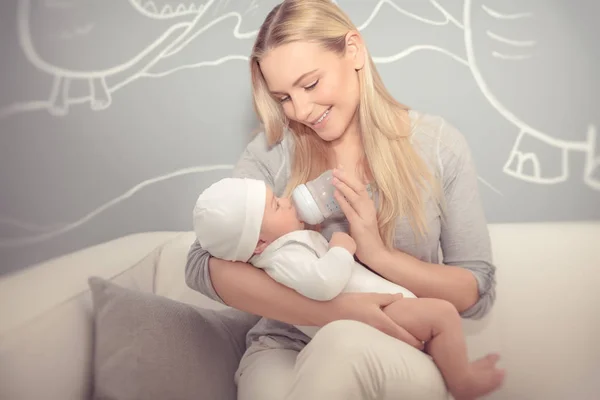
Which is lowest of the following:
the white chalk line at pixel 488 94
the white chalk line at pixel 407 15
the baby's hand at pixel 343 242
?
the baby's hand at pixel 343 242

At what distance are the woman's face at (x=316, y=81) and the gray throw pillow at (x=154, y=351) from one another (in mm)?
472

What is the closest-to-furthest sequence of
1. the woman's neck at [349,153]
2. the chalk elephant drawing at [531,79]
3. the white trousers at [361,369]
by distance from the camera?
the white trousers at [361,369], the woman's neck at [349,153], the chalk elephant drawing at [531,79]

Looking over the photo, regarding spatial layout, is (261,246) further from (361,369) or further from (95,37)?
(95,37)

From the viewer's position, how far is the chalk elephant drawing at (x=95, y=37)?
1.37 meters

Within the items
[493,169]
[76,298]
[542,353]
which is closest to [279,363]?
[76,298]

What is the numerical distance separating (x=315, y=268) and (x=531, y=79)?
717mm

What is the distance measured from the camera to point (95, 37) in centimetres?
138

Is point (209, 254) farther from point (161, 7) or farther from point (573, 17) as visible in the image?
point (573, 17)

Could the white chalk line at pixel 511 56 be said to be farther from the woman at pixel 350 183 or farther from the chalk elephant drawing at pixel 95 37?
the chalk elephant drawing at pixel 95 37

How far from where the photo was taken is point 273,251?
3.47ft

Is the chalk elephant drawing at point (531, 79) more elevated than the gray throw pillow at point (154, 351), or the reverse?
the chalk elephant drawing at point (531, 79)

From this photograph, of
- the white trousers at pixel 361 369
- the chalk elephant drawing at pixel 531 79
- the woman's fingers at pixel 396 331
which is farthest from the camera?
the chalk elephant drawing at pixel 531 79

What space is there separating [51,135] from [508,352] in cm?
116

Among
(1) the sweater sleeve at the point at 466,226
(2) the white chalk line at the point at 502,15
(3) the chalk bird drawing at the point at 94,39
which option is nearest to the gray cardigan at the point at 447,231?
(1) the sweater sleeve at the point at 466,226
